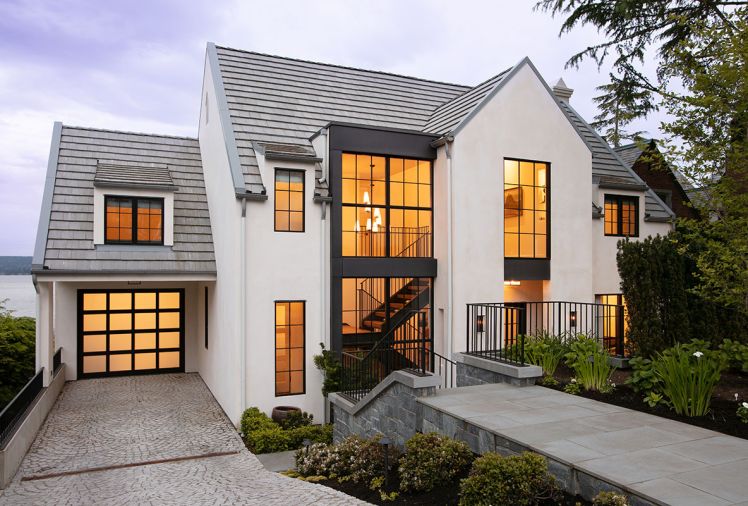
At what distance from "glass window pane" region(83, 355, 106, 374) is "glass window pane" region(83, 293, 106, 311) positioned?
141cm

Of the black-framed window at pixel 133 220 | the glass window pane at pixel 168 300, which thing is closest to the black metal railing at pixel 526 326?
the black-framed window at pixel 133 220

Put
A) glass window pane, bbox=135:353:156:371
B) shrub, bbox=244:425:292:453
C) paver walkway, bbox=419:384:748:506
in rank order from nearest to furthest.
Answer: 1. paver walkway, bbox=419:384:748:506
2. shrub, bbox=244:425:292:453
3. glass window pane, bbox=135:353:156:371

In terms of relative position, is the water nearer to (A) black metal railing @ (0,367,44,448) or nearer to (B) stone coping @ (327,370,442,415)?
(A) black metal railing @ (0,367,44,448)

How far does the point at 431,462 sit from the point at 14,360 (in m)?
11.9

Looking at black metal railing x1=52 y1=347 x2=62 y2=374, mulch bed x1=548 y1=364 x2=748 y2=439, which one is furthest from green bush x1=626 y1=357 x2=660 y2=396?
black metal railing x1=52 y1=347 x2=62 y2=374

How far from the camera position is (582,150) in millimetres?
13469

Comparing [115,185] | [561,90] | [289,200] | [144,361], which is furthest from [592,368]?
[561,90]

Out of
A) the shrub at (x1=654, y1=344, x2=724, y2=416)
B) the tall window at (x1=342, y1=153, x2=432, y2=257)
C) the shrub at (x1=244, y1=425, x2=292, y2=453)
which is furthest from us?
the tall window at (x1=342, y1=153, x2=432, y2=257)

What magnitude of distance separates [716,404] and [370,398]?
5006 millimetres

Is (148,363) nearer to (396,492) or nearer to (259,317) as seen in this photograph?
(259,317)

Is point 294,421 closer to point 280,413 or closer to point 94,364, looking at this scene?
point 280,413

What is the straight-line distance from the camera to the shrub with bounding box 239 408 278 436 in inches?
408

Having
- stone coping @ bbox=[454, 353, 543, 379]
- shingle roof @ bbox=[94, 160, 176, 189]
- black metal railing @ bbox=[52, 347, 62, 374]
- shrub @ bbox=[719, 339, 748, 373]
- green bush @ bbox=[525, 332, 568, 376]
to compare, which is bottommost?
black metal railing @ bbox=[52, 347, 62, 374]

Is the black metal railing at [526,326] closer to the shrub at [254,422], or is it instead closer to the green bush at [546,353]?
the green bush at [546,353]
